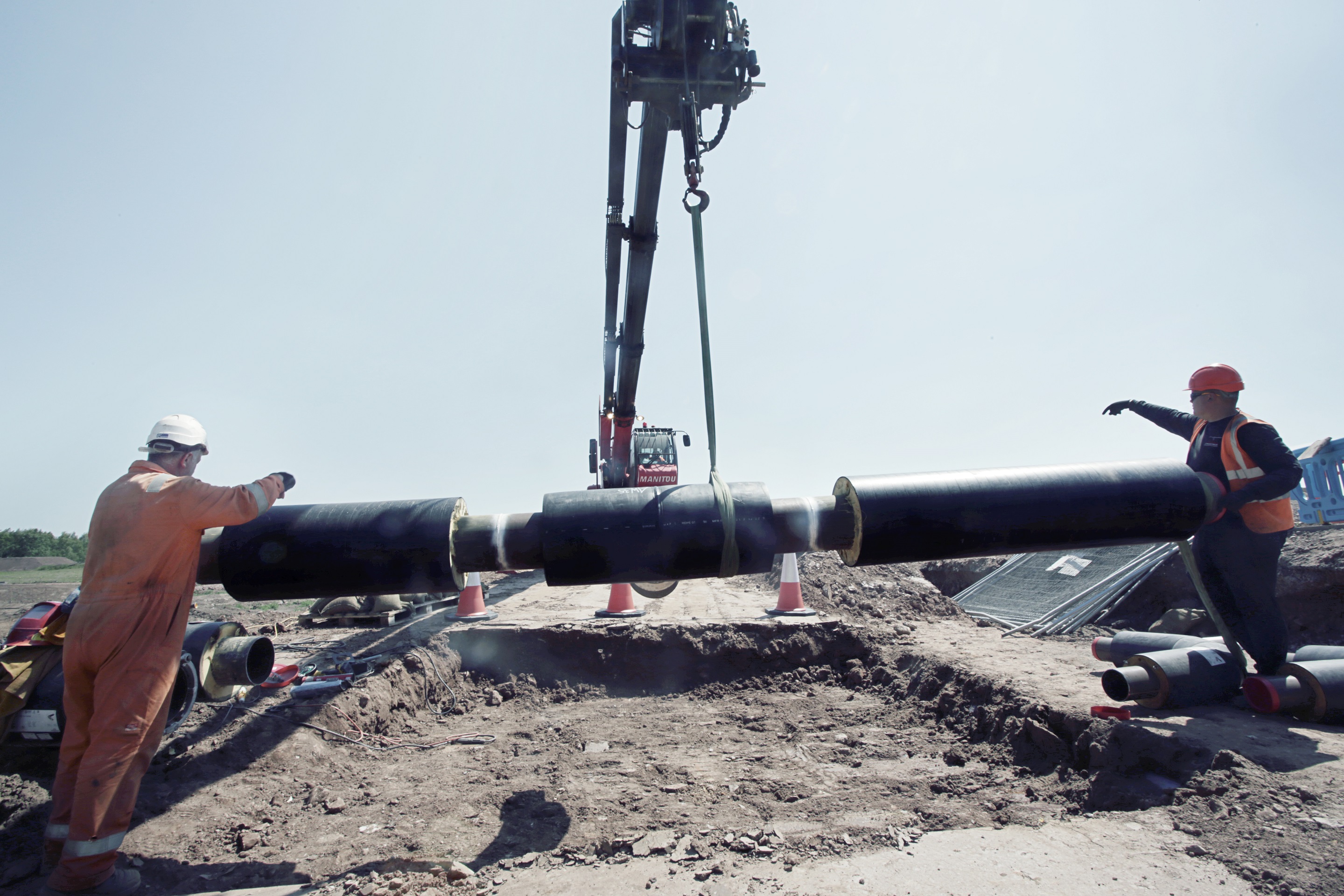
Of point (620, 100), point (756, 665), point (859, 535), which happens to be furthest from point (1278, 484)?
point (620, 100)

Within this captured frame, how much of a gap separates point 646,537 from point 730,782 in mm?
2200

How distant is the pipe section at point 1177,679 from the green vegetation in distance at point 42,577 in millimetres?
22561

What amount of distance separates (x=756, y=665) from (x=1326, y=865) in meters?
4.09

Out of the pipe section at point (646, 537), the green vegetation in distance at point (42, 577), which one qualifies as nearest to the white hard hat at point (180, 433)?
the pipe section at point (646, 537)

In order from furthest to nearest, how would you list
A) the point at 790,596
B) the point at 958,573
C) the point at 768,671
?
the point at 958,573
the point at 790,596
the point at 768,671

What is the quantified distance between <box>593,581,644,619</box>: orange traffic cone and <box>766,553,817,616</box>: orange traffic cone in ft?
5.00

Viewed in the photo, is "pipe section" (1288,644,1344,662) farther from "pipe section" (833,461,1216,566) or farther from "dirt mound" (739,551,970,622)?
"dirt mound" (739,551,970,622)

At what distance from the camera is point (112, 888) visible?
238cm

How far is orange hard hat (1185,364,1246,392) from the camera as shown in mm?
3697

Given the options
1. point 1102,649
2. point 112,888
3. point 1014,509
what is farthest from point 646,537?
point 1102,649

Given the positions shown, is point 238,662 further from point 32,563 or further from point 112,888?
point 32,563

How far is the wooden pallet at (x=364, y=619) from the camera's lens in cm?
750

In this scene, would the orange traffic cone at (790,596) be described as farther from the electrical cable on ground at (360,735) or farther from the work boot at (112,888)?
the work boot at (112,888)

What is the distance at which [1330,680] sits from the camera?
318cm
